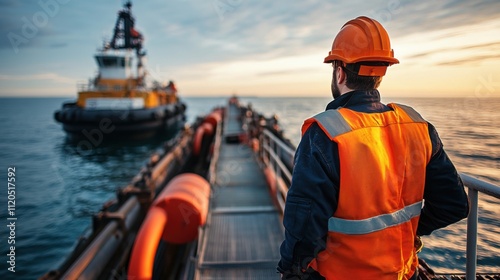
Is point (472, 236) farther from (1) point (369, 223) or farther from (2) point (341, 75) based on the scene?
(2) point (341, 75)

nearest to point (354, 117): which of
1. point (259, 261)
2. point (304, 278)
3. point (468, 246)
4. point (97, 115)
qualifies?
point (304, 278)

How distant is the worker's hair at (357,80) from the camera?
146 cm

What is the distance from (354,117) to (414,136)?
1.10 ft

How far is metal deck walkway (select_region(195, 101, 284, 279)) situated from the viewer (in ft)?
11.8

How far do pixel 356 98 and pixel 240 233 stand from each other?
3508 millimetres

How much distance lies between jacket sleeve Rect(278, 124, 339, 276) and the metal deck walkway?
2446mm

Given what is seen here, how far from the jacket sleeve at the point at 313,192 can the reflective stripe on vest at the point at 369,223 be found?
2.0 inches

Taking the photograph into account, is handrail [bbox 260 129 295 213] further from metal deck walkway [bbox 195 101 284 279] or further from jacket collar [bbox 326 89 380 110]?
jacket collar [bbox 326 89 380 110]

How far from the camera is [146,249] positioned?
3.87 metres

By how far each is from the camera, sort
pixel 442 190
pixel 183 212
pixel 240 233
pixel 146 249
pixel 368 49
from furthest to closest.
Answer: pixel 183 212, pixel 240 233, pixel 146 249, pixel 442 190, pixel 368 49

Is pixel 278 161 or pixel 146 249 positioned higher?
pixel 278 161

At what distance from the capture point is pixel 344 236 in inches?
53.9

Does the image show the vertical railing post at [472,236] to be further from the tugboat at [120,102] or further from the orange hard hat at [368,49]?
the tugboat at [120,102]

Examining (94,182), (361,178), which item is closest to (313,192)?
(361,178)
